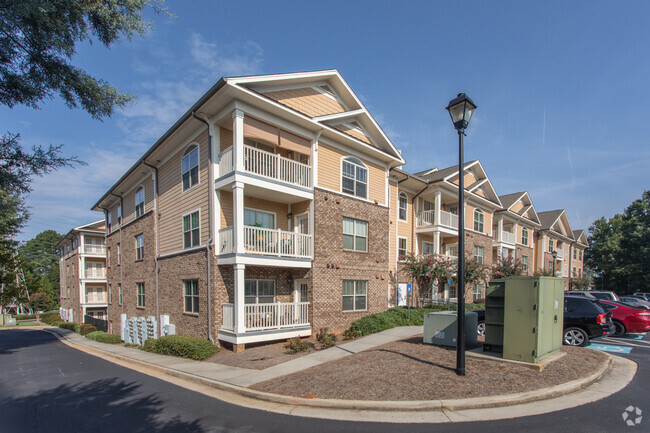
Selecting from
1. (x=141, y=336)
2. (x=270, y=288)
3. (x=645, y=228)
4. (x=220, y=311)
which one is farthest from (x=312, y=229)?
(x=645, y=228)

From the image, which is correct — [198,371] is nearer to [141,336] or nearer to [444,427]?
[444,427]

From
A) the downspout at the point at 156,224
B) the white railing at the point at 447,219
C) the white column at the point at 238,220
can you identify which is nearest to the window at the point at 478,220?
the white railing at the point at 447,219

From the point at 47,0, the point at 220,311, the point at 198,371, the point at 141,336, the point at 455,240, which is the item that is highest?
the point at 47,0

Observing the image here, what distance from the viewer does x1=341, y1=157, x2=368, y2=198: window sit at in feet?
54.9

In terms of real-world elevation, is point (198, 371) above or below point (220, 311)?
below

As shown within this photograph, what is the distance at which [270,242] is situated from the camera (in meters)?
13.5

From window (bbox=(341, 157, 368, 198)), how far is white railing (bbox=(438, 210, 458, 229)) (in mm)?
8361

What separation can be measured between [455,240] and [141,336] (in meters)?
20.9

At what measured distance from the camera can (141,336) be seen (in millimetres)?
18062

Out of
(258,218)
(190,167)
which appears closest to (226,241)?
(258,218)

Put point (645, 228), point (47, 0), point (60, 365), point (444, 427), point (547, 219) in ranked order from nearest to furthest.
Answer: point (444, 427)
point (47, 0)
point (60, 365)
point (547, 219)
point (645, 228)

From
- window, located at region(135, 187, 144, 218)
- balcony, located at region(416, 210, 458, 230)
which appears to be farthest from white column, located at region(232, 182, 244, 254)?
balcony, located at region(416, 210, 458, 230)

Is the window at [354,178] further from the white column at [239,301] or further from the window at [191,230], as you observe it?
the window at [191,230]

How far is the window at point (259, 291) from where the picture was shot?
1394 cm
